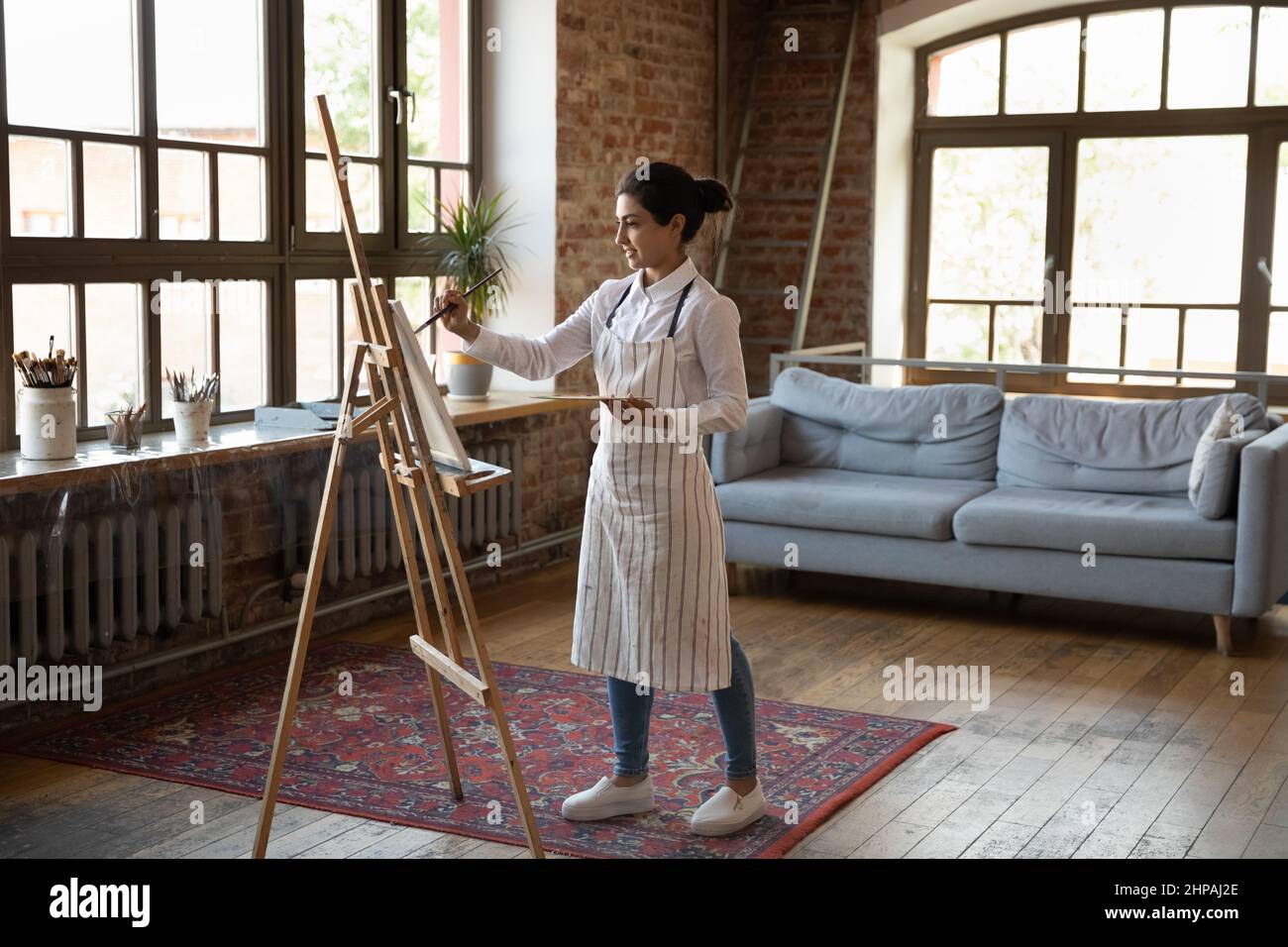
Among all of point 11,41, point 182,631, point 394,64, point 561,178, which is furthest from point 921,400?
point 11,41

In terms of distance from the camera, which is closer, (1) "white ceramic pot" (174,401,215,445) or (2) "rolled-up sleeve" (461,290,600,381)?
(2) "rolled-up sleeve" (461,290,600,381)

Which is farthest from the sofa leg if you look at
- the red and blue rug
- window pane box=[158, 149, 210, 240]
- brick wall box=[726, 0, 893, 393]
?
window pane box=[158, 149, 210, 240]

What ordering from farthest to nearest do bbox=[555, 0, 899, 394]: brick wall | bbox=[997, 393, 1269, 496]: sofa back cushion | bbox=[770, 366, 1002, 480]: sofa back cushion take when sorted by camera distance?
bbox=[555, 0, 899, 394]: brick wall < bbox=[770, 366, 1002, 480]: sofa back cushion < bbox=[997, 393, 1269, 496]: sofa back cushion

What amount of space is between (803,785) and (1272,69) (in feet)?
18.2

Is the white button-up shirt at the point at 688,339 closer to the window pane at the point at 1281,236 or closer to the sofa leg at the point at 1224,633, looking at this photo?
the sofa leg at the point at 1224,633

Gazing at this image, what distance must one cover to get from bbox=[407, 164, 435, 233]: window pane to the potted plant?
0.14ft

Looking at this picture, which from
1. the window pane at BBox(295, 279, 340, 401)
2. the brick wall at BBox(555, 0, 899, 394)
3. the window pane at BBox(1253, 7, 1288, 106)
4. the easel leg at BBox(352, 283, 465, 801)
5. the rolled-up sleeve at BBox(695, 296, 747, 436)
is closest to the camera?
the easel leg at BBox(352, 283, 465, 801)

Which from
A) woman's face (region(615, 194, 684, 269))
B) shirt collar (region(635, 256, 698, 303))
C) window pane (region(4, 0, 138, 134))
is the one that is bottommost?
shirt collar (region(635, 256, 698, 303))

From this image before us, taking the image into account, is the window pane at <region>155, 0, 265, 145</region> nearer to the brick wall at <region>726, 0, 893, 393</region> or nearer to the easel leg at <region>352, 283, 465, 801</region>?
the easel leg at <region>352, 283, 465, 801</region>

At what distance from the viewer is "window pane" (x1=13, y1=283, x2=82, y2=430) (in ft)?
15.5

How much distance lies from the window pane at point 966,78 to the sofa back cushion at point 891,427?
2.46 metres
